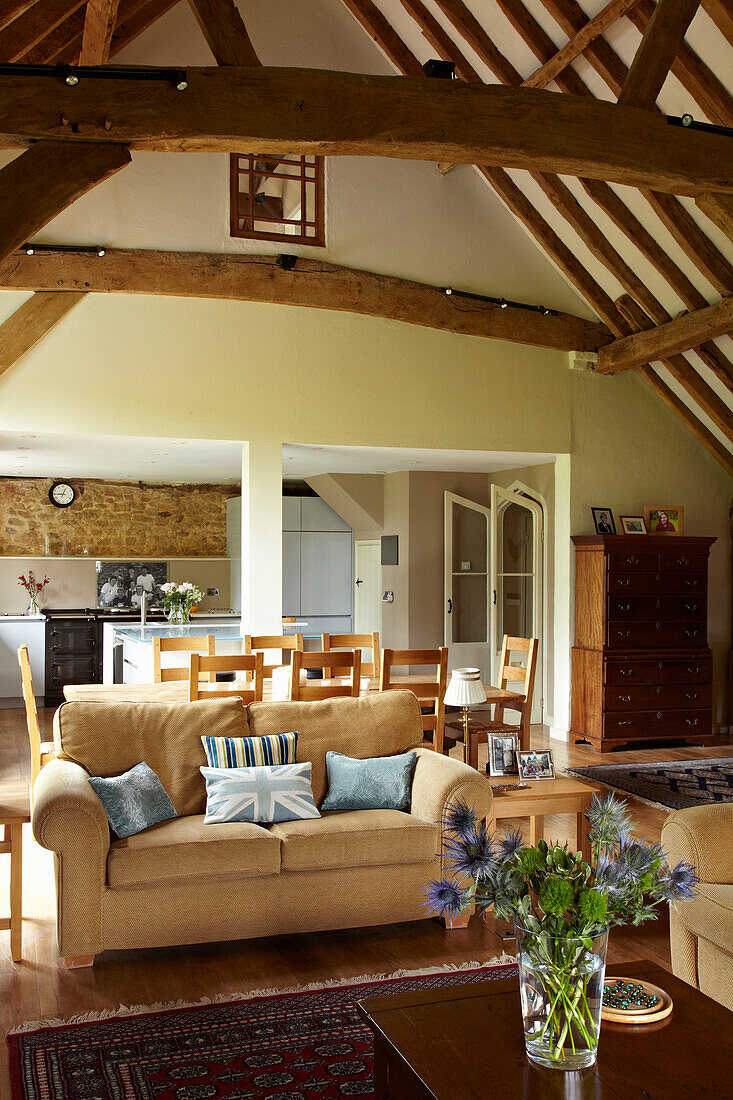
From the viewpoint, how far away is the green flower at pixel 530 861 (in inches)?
85.7

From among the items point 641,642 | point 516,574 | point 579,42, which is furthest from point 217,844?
point 516,574

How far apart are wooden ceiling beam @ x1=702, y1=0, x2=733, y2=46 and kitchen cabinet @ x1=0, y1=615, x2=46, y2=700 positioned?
8.24 metres

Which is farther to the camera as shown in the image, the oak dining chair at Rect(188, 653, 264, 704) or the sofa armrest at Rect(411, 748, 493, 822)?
the oak dining chair at Rect(188, 653, 264, 704)

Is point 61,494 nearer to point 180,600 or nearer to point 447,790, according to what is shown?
point 180,600

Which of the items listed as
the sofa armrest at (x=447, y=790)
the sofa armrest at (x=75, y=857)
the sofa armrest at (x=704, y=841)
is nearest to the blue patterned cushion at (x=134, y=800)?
the sofa armrest at (x=75, y=857)

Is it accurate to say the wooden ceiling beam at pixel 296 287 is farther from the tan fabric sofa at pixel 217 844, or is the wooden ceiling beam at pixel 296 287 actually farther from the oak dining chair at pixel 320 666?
the tan fabric sofa at pixel 217 844

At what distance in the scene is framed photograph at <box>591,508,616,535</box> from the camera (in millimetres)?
8773

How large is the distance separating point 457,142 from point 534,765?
2941 mm

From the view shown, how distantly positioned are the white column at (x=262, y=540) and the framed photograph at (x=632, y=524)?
10.6 feet

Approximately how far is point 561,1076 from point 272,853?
1900 millimetres

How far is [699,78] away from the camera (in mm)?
5828

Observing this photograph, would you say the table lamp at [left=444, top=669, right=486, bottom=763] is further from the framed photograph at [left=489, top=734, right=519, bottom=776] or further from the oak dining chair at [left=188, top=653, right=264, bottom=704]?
the oak dining chair at [left=188, top=653, right=264, bottom=704]

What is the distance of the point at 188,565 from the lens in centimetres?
1196

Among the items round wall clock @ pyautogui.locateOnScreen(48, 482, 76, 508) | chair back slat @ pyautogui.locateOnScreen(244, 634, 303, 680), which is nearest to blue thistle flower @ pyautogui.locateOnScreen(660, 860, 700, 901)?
chair back slat @ pyautogui.locateOnScreen(244, 634, 303, 680)
